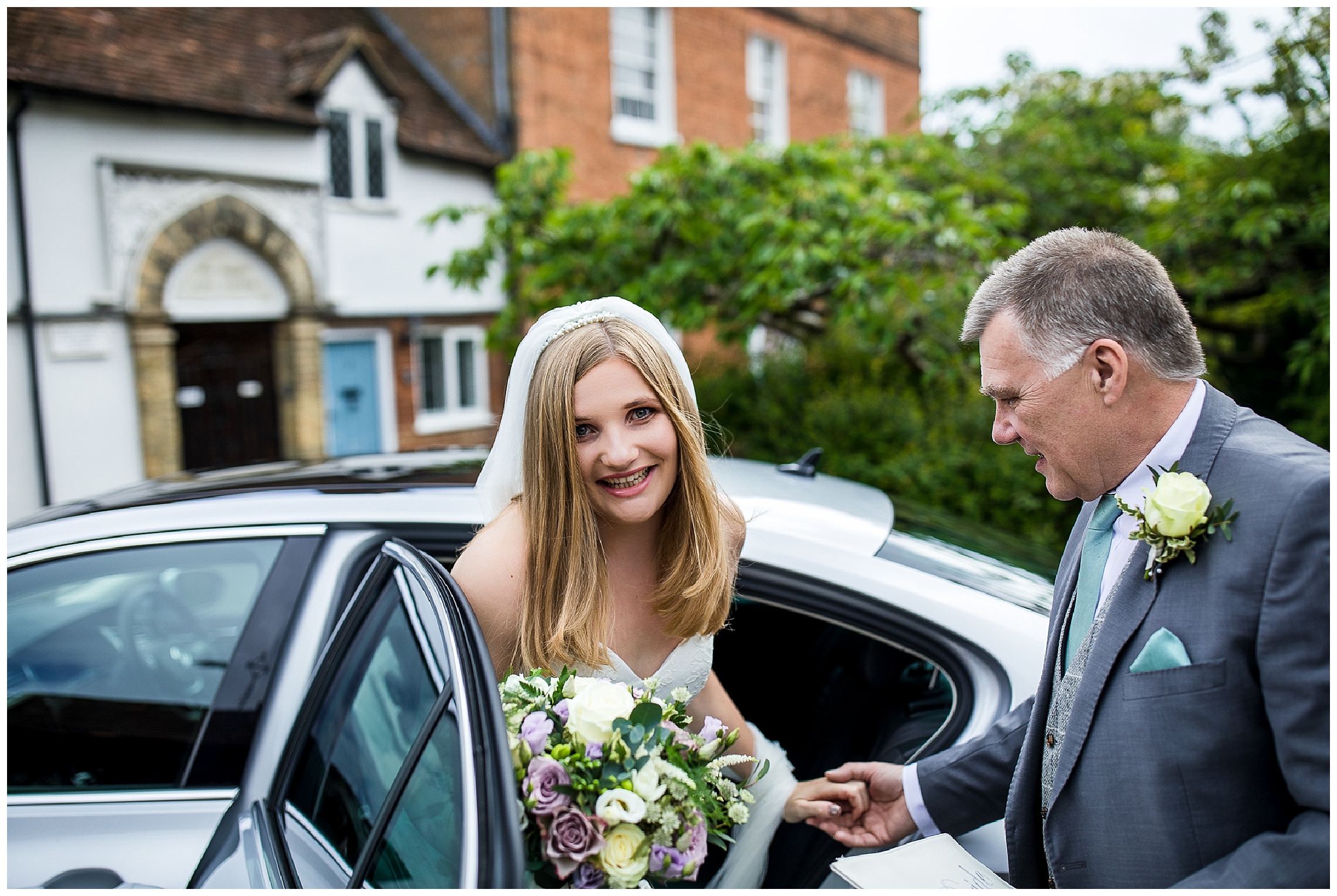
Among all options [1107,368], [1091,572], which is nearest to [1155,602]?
[1091,572]

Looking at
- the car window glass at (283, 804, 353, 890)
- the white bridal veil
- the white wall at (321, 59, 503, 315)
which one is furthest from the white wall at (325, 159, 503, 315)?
the car window glass at (283, 804, 353, 890)

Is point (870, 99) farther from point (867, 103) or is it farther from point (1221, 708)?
point (1221, 708)

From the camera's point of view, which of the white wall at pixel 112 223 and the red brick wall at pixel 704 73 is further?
the red brick wall at pixel 704 73

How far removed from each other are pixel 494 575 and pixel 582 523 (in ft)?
0.80

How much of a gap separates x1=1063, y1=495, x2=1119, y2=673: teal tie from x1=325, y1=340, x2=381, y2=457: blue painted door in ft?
34.2

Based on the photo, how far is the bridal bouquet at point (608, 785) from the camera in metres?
1.51

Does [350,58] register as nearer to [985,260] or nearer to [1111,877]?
[985,260]

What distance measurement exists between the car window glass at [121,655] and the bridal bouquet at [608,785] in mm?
1163

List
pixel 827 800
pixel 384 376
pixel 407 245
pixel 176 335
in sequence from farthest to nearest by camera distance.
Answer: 1. pixel 384 376
2. pixel 407 245
3. pixel 176 335
4. pixel 827 800

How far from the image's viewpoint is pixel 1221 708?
135cm

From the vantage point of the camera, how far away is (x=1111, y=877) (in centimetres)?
149

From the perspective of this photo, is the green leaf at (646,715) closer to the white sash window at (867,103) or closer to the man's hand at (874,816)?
the man's hand at (874,816)

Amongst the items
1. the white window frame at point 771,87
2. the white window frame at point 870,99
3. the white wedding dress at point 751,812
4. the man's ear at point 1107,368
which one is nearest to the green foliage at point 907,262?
the white wedding dress at point 751,812

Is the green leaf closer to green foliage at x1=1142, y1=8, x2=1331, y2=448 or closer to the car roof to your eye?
the car roof
